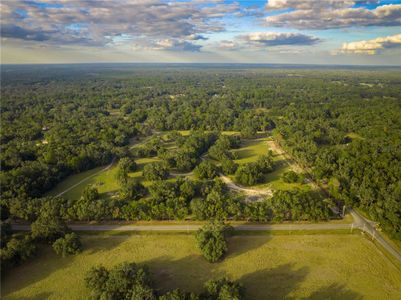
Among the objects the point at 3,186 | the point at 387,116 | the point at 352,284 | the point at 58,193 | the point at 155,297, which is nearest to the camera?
the point at 155,297

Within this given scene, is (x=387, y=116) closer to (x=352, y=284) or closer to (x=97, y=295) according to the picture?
(x=352, y=284)

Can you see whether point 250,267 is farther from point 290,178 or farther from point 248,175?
point 290,178

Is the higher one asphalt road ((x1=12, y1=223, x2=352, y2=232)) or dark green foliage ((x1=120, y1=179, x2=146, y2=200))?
dark green foliage ((x1=120, y1=179, x2=146, y2=200))

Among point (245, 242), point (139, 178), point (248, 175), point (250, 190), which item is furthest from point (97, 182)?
point (245, 242)

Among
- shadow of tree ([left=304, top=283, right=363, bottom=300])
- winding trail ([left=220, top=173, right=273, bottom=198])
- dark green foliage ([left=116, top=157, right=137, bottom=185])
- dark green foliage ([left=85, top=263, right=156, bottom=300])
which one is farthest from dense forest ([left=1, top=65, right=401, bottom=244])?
dark green foliage ([left=85, top=263, right=156, bottom=300])

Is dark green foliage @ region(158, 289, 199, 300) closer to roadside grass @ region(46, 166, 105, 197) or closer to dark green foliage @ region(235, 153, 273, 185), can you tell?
dark green foliage @ region(235, 153, 273, 185)

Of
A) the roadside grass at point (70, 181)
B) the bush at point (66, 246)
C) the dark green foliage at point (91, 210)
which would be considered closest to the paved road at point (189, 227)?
the dark green foliage at point (91, 210)

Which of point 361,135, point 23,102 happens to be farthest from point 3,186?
point 23,102

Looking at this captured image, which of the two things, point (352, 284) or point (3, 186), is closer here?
point (352, 284)
